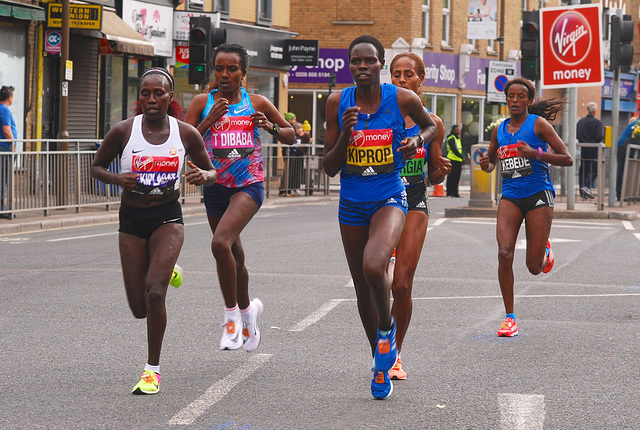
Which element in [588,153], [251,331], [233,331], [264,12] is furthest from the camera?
[264,12]

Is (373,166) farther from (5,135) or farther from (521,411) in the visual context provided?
(5,135)

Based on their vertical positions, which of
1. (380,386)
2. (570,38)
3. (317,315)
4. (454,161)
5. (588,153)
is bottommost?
(317,315)

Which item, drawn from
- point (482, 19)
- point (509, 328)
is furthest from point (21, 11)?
point (482, 19)

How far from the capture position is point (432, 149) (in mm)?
6887

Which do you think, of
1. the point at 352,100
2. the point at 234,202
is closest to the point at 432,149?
the point at 352,100

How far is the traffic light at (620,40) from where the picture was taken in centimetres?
2275

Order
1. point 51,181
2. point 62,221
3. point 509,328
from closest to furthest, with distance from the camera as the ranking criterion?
point 509,328 < point 62,221 < point 51,181

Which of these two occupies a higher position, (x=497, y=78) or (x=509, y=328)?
(x=497, y=78)

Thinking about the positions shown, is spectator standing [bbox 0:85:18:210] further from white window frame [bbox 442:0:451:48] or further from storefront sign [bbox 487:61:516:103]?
white window frame [bbox 442:0:451:48]

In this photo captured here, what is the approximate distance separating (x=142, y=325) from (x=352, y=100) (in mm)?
3189

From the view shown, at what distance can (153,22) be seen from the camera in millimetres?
28109

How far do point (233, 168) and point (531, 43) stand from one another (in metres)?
15.4

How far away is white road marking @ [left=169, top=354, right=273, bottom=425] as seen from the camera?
570cm

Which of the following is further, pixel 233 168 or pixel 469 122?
pixel 469 122
